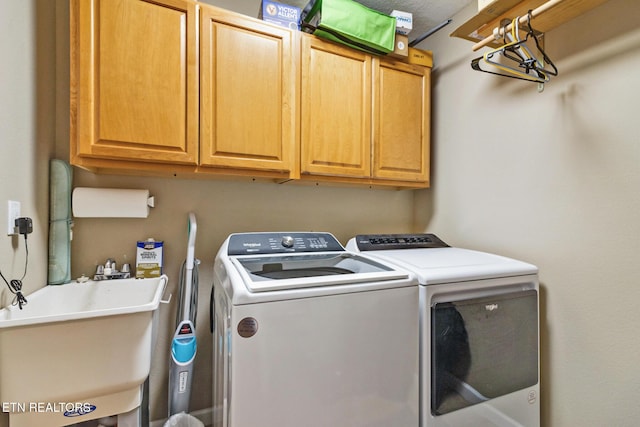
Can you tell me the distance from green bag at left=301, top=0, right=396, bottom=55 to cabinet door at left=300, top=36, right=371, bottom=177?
0.19 ft

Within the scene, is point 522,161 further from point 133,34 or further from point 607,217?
point 133,34

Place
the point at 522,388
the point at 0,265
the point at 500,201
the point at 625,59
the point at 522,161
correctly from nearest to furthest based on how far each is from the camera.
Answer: the point at 0,265
the point at 625,59
the point at 522,388
the point at 522,161
the point at 500,201

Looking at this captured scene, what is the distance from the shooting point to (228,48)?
145 cm

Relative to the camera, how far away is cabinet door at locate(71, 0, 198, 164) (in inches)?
47.8

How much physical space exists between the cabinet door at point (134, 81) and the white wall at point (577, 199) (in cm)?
168

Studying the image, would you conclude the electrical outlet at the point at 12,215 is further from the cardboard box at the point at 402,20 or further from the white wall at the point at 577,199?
the white wall at the point at 577,199

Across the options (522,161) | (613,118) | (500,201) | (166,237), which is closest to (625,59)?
(613,118)

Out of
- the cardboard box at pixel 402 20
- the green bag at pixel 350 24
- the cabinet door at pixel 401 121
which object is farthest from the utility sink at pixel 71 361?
the cardboard box at pixel 402 20

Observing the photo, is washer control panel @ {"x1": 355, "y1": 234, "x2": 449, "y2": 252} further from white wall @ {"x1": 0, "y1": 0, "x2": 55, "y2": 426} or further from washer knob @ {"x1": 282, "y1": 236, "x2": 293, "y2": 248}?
white wall @ {"x1": 0, "y1": 0, "x2": 55, "y2": 426}

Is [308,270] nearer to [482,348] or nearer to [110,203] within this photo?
[482,348]

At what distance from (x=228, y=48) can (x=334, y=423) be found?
1.68 metres

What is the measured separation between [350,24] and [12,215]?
1.75 m

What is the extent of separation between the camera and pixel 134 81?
4.22ft

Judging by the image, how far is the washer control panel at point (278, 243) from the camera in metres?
1.50
